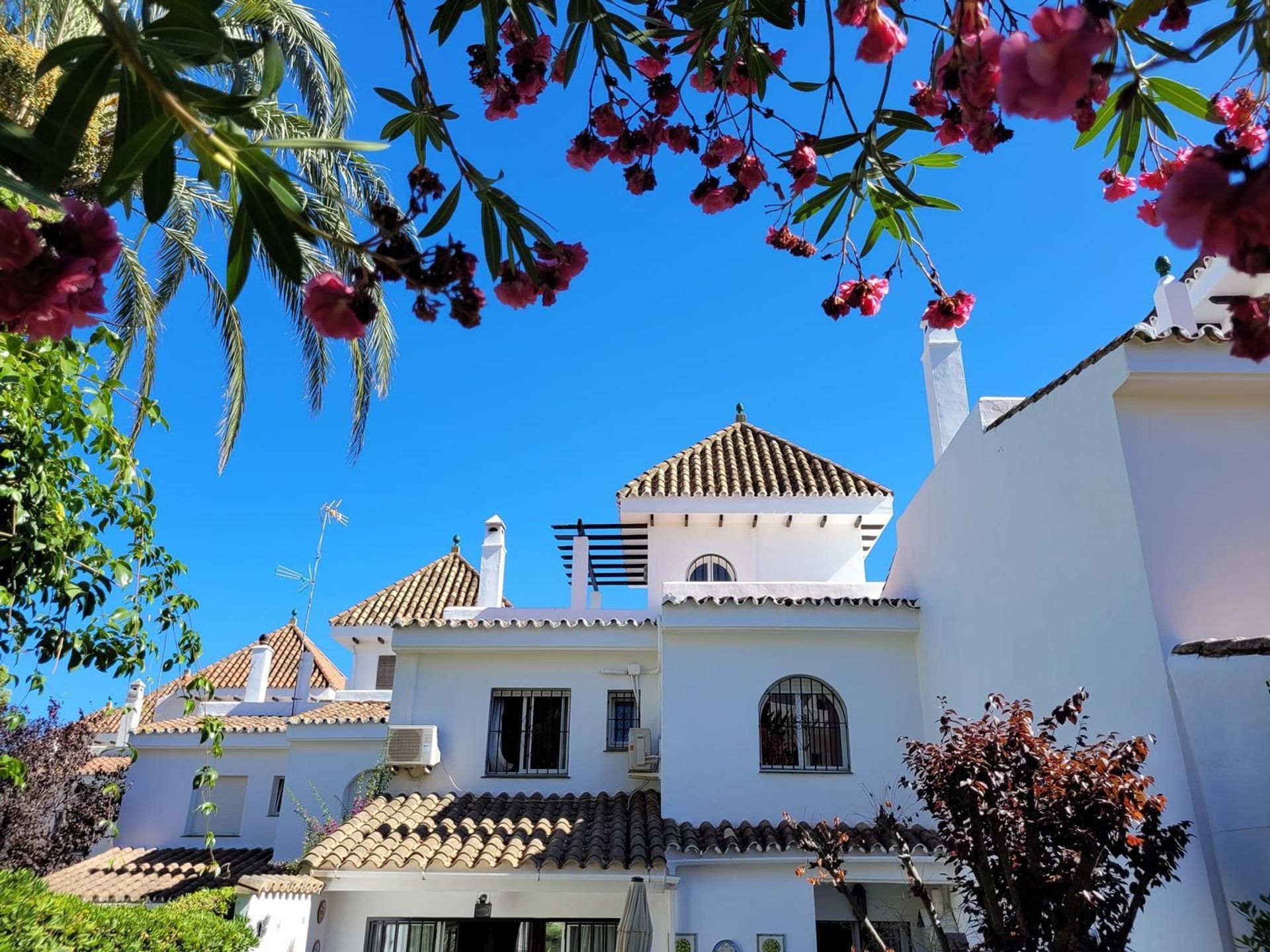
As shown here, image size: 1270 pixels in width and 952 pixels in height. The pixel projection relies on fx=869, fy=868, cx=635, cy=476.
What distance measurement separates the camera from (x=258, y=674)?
71.7ft

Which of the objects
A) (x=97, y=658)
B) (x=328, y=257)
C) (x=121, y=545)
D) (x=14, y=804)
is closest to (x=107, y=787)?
(x=97, y=658)

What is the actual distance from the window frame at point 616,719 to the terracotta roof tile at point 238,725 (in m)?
8.34

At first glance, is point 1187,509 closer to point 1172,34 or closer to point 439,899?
point 1172,34

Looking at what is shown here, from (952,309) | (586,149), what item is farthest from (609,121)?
(952,309)

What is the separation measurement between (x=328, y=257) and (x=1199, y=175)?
392 inches

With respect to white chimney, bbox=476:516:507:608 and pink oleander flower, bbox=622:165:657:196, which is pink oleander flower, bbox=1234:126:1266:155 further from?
white chimney, bbox=476:516:507:608

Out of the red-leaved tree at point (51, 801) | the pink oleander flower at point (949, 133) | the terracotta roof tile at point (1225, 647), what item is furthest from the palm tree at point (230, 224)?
the red-leaved tree at point (51, 801)

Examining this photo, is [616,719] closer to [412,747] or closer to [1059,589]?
[412,747]

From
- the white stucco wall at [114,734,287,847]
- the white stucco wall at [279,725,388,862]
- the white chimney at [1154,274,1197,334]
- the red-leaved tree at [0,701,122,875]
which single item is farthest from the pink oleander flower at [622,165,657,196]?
the red-leaved tree at [0,701,122,875]

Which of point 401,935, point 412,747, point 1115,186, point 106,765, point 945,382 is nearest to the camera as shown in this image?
point 1115,186

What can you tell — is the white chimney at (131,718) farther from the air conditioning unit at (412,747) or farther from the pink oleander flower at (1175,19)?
the pink oleander flower at (1175,19)

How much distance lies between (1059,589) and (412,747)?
928 cm

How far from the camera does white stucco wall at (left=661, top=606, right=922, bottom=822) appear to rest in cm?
1178

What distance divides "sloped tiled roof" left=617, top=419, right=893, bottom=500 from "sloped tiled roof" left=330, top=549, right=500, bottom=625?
21.8 feet
